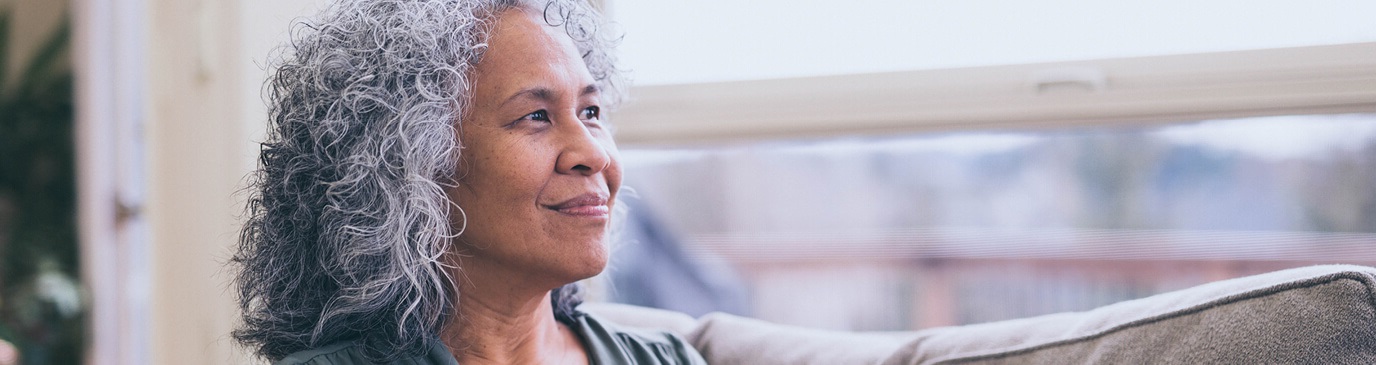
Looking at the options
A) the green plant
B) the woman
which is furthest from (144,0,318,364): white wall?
the green plant

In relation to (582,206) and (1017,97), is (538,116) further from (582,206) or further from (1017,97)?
(1017,97)

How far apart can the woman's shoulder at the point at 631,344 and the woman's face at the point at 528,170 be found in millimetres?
170

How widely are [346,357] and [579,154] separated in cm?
36

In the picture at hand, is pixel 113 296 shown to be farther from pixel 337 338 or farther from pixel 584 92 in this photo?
pixel 584 92

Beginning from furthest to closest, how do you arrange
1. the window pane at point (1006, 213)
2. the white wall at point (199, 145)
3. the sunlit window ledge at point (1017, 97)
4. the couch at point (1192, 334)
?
1. the white wall at point (199, 145)
2. the window pane at point (1006, 213)
3. the sunlit window ledge at point (1017, 97)
4. the couch at point (1192, 334)

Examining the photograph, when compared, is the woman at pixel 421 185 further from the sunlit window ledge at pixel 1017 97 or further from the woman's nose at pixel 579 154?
the sunlit window ledge at pixel 1017 97

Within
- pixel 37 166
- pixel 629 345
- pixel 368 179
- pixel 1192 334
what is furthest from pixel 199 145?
pixel 37 166

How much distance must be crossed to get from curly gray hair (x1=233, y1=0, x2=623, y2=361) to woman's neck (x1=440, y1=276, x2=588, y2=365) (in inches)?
1.1

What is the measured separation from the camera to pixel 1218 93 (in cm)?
153

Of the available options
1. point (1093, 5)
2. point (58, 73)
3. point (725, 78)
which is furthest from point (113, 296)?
point (1093, 5)

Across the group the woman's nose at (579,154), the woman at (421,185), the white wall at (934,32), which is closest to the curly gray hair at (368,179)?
the woman at (421,185)

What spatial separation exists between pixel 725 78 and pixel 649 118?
0.55 feet

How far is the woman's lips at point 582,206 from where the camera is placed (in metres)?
1.18

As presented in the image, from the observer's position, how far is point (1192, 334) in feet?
3.49
